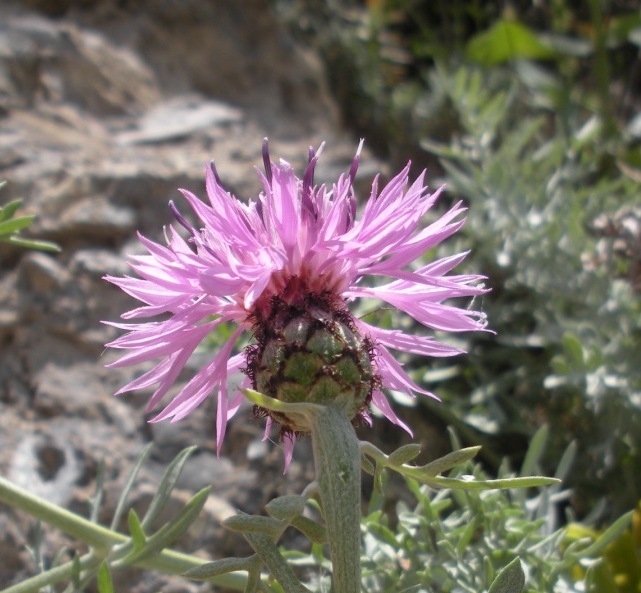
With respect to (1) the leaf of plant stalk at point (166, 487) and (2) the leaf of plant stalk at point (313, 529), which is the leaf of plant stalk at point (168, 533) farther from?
(2) the leaf of plant stalk at point (313, 529)

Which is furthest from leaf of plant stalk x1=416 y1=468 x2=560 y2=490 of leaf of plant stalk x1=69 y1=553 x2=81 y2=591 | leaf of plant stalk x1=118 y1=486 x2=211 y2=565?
leaf of plant stalk x1=69 y1=553 x2=81 y2=591

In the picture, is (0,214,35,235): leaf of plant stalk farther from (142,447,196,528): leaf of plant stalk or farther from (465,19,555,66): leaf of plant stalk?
(465,19,555,66): leaf of plant stalk

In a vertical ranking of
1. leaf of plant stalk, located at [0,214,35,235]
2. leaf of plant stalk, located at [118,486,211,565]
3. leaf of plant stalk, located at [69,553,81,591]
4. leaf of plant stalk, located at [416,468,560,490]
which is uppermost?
leaf of plant stalk, located at [0,214,35,235]

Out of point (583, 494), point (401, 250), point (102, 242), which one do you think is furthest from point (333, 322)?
point (102, 242)

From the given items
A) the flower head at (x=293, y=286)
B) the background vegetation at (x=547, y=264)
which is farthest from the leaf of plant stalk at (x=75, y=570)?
the background vegetation at (x=547, y=264)

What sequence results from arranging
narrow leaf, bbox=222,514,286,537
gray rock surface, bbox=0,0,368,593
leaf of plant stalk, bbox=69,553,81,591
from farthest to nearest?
gray rock surface, bbox=0,0,368,593, leaf of plant stalk, bbox=69,553,81,591, narrow leaf, bbox=222,514,286,537
